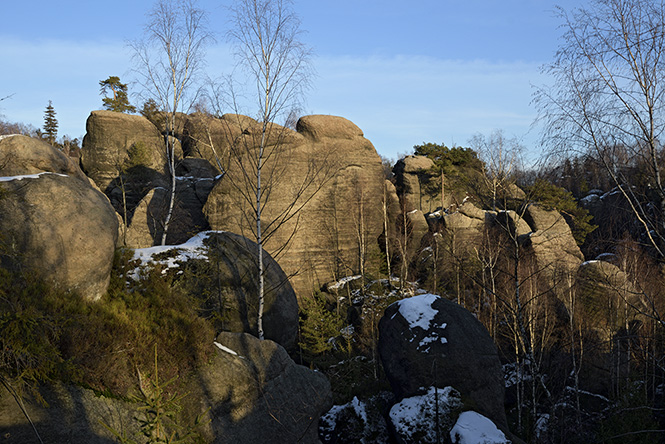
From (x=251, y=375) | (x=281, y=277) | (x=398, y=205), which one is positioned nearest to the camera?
(x=251, y=375)

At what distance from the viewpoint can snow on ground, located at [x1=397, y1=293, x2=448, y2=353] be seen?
1028 cm

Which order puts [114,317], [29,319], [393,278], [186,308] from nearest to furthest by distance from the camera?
[29,319]
[114,317]
[186,308]
[393,278]

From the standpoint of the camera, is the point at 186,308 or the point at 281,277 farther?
the point at 281,277

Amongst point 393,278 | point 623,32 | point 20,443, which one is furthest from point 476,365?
point 393,278

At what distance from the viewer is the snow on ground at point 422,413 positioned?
9.14 m

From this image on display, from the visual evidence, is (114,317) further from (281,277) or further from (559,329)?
(559,329)

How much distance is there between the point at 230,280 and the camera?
11938 mm

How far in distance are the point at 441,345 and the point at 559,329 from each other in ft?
40.6

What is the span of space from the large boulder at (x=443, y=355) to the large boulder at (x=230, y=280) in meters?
3.63

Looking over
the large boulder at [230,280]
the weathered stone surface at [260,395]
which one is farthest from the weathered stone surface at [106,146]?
the weathered stone surface at [260,395]

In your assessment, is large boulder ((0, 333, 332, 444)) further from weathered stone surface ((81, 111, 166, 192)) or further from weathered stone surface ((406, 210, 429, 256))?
weathered stone surface ((81, 111, 166, 192))

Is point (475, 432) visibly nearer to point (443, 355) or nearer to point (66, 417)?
point (443, 355)

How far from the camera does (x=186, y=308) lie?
950 cm

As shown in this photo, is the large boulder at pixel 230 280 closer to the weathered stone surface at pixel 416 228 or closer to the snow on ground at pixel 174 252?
the snow on ground at pixel 174 252
